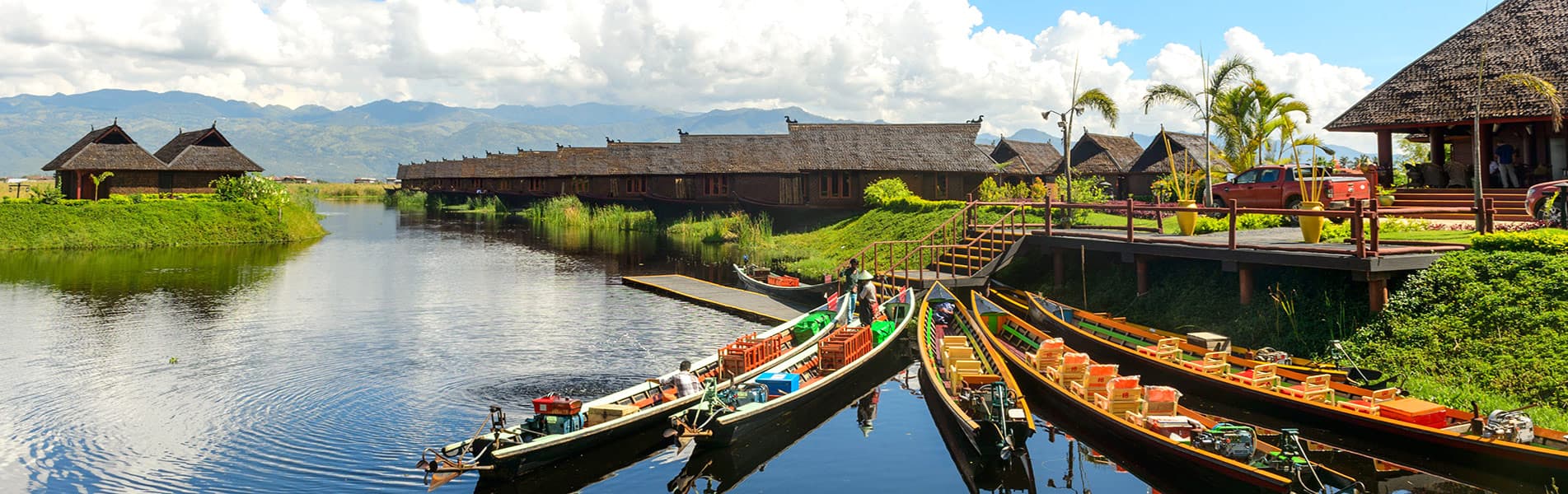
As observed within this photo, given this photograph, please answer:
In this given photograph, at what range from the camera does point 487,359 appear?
2300 centimetres

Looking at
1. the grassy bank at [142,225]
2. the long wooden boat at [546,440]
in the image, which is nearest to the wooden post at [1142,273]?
the long wooden boat at [546,440]

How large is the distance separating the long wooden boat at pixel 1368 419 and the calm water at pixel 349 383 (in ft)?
9.12

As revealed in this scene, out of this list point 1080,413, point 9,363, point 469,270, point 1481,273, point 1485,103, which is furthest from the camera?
point 469,270

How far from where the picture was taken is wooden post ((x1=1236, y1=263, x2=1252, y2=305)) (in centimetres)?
2034

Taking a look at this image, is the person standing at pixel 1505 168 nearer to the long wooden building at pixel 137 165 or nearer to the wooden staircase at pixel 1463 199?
the wooden staircase at pixel 1463 199

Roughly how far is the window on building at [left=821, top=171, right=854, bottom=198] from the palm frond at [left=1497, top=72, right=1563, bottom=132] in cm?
3468

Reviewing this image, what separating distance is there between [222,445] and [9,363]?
10.0 m

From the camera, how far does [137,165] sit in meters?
61.2

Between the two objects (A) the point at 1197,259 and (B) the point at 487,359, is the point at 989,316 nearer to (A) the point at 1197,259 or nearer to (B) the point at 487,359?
(A) the point at 1197,259

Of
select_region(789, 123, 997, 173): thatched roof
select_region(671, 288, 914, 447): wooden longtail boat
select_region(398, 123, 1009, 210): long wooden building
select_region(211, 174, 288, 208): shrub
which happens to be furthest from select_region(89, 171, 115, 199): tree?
select_region(671, 288, 914, 447): wooden longtail boat

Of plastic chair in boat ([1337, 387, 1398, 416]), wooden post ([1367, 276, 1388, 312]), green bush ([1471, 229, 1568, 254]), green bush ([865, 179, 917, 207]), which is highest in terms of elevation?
green bush ([865, 179, 917, 207])

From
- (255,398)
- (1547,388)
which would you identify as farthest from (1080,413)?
(255,398)

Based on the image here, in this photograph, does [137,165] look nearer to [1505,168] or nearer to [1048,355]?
[1048,355]

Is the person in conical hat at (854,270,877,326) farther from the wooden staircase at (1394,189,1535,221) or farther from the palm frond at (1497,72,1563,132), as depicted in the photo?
the palm frond at (1497,72,1563,132)
